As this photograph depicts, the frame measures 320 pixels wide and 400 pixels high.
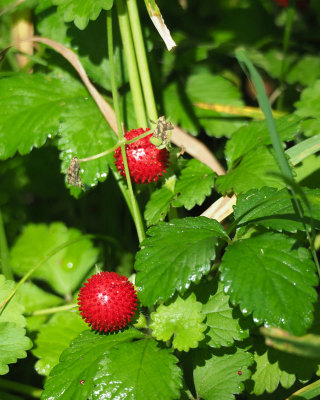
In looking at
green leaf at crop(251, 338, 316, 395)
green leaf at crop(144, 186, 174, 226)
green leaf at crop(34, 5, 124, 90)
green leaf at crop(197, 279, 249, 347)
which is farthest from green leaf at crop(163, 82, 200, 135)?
green leaf at crop(251, 338, 316, 395)

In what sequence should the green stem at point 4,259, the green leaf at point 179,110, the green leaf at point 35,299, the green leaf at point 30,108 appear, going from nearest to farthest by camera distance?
the green leaf at point 30,108 → the green stem at point 4,259 → the green leaf at point 35,299 → the green leaf at point 179,110

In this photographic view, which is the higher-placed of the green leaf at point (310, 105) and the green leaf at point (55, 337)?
the green leaf at point (310, 105)

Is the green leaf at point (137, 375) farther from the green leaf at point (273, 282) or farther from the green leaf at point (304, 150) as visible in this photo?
the green leaf at point (304, 150)

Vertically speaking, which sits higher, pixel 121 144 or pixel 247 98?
pixel 121 144

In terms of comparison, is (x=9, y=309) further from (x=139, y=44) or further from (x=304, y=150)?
(x=304, y=150)

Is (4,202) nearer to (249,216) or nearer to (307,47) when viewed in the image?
(249,216)

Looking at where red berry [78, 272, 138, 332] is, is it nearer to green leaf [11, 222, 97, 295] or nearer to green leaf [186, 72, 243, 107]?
green leaf [11, 222, 97, 295]

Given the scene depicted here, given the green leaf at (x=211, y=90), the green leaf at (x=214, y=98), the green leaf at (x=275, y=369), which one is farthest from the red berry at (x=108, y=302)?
the green leaf at (x=211, y=90)

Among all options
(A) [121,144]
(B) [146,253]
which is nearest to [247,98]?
(A) [121,144]
